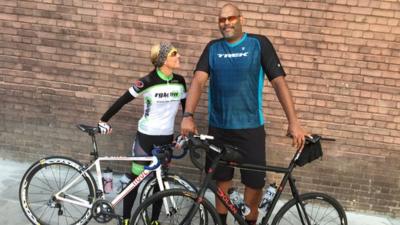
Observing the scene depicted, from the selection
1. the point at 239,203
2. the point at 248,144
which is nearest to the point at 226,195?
the point at 239,203

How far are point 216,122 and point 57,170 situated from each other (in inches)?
60.5

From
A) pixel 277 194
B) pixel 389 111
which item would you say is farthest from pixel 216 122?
pixel 389 111

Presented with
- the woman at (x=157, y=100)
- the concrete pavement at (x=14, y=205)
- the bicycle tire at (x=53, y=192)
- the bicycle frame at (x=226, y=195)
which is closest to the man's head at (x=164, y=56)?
the woman at (x=157, y=100)

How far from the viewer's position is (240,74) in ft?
11.1

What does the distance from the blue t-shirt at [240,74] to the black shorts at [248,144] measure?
55mm

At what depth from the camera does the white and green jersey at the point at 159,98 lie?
354 centimetres

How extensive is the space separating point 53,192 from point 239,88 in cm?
199

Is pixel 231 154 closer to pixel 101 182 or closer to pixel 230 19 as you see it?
pixel 230 19

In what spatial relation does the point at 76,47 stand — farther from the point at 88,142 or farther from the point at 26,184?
the point at 26,184

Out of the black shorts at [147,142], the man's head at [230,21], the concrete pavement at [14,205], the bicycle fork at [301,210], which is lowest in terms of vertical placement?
the concrete pavement at [14,205]

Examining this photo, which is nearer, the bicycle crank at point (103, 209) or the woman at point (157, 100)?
the woman at point (157, 100)

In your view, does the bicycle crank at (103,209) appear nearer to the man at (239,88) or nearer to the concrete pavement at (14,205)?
the concrete pavement at (14,205)

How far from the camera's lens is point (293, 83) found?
4.66 m

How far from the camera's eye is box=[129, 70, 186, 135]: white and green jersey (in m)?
3.54
